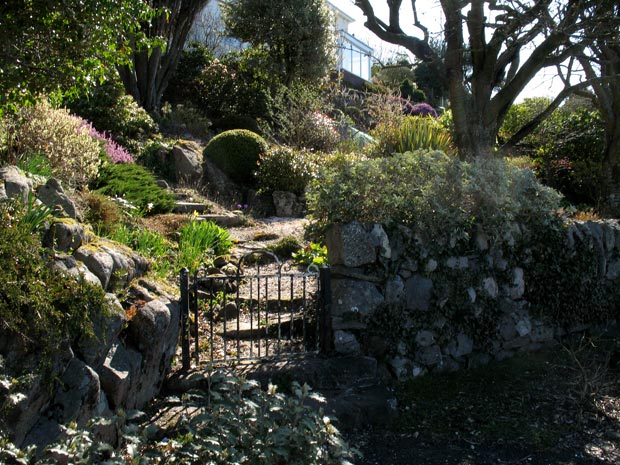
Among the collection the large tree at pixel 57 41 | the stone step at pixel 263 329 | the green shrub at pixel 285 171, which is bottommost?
the stone step at pixel 263 329

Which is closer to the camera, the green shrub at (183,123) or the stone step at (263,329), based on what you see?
the stone step at (263,329)

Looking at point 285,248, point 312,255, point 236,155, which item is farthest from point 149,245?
point 236,155

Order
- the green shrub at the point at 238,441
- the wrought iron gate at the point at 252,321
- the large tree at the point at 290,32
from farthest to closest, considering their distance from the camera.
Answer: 1. the large tree at the point at 290,32
2. the wrought iron gate at the point at 252,321
3. the green shrub at the point at 238,441

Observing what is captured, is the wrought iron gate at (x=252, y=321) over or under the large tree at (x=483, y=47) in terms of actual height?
under

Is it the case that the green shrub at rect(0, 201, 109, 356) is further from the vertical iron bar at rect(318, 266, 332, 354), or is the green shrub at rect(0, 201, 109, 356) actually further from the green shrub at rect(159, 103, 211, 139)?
the green shrub at rect(159, 103, 211, 139)

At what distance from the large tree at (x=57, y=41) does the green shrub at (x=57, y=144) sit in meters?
1.72

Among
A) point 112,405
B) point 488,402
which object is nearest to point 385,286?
point 488,402

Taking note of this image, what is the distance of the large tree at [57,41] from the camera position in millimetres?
4098

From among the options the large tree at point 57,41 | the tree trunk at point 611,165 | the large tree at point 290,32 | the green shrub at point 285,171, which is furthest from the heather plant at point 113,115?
the tree trunk at point 611,165

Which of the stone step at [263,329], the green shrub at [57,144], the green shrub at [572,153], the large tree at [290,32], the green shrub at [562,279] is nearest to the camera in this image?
the stone step at [263,329]

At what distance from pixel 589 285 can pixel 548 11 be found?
10.9 feet

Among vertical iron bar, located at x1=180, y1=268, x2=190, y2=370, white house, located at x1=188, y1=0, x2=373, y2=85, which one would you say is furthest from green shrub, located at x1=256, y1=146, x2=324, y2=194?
white house, located at x1=188, y1=0, x2=373, y2=85

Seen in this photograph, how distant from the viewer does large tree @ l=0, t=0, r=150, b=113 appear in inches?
161

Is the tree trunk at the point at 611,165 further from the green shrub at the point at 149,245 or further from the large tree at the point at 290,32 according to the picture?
the large tree at the point at 290,32
